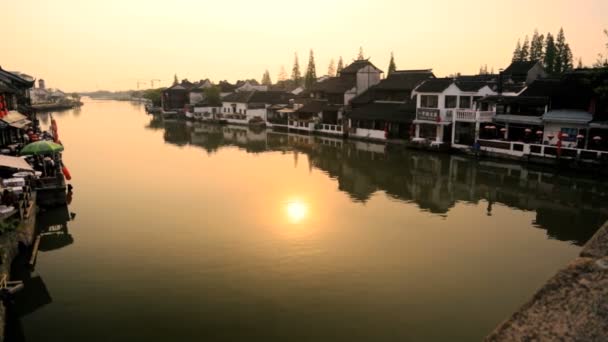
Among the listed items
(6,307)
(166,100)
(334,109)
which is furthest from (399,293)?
(166,100)

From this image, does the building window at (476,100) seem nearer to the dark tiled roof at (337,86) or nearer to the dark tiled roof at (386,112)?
the dark tiled roof at (386,112)

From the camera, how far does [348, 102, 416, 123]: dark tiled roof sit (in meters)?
45.4

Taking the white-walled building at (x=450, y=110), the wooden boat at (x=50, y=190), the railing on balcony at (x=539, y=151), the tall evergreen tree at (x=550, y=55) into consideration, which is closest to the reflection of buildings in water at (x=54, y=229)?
the wooden boat at (x=50, y=190)

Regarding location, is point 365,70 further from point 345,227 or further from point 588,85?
point 345,227

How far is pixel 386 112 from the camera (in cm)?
4847

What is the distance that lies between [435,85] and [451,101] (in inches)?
101

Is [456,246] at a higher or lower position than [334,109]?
lower

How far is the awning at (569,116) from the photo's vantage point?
31.1m

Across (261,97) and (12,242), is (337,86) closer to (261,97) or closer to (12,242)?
(261,97)

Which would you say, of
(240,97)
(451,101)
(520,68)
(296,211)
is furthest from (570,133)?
(240,97)

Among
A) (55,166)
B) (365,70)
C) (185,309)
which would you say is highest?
(365,70)

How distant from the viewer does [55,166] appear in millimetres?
25000

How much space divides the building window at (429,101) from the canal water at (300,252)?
39.8ft

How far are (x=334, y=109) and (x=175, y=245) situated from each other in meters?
43.7
